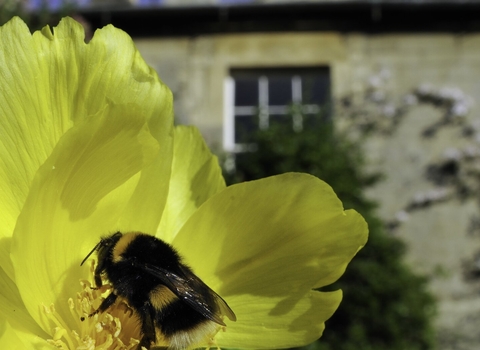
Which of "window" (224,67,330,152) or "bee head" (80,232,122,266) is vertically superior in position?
"bee head" (80,232,122,266)

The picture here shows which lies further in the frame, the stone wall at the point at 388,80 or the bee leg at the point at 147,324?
the stone wall at the point at 388,80

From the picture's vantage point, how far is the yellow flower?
714 mm

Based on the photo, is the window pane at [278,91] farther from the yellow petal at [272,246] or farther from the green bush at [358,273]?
the yellow petal at [272,246]

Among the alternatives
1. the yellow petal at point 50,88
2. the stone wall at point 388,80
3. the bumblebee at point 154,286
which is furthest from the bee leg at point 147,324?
the stone wall at point 388,80

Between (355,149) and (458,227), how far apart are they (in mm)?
1409

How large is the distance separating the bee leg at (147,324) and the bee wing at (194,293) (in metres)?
0.06

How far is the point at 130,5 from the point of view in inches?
227

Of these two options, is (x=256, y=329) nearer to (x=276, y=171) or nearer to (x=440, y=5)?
(x=276, y=171)

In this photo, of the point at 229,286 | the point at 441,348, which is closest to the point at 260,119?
the point at 441,348

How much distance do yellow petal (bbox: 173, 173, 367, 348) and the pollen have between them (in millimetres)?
149

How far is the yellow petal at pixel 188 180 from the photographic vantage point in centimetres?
97

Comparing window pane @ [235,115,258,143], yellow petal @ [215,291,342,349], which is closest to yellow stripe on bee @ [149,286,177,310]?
yellow petal @ [215,291,342,349]

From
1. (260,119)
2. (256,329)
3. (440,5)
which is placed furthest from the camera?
(440,5)

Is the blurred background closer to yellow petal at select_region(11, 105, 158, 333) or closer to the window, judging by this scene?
the window
